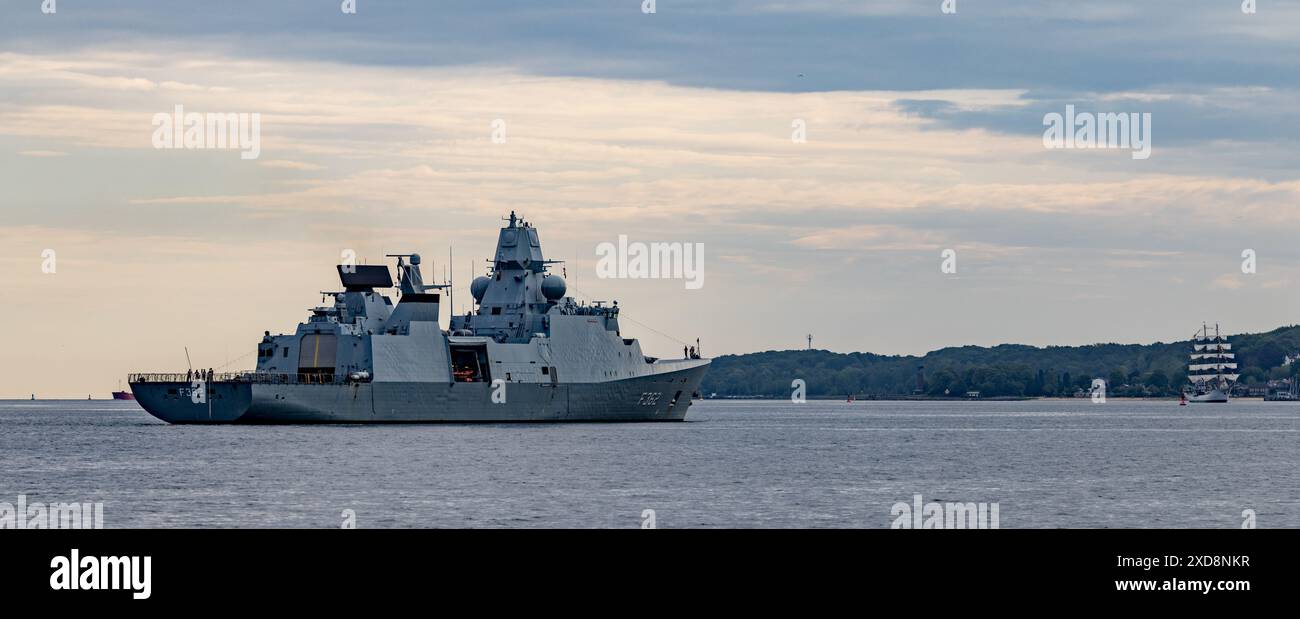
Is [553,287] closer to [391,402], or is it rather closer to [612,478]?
[391,402]

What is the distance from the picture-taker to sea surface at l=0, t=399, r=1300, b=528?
38719 mm

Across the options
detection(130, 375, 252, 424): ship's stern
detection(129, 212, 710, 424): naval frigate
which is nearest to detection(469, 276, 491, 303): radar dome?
detection(129, 212, 710, 424): naval frigate

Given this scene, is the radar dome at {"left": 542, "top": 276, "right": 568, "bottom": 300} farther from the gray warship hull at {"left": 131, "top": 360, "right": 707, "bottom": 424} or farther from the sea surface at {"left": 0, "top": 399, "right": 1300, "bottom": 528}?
the sea surface at {"left": 0, "top": 399, "right": 1300, "bottom": 528}

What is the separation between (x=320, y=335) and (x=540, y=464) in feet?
100

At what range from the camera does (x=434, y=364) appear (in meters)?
82.6

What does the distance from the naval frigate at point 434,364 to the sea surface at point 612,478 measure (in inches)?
67.9

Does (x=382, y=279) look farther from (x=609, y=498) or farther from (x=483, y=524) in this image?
(x=483, y=524)

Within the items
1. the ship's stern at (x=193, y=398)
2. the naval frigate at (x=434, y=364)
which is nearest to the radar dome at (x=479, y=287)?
the naval frigate at (x=434, y=364)

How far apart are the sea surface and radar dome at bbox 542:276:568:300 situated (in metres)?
8.32

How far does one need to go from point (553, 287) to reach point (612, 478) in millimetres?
38941

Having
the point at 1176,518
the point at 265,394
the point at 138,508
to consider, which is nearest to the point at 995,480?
the point at 1176,518

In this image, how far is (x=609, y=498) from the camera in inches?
1671

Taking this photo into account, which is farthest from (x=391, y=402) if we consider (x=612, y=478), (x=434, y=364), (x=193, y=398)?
(x=612, y=478)
